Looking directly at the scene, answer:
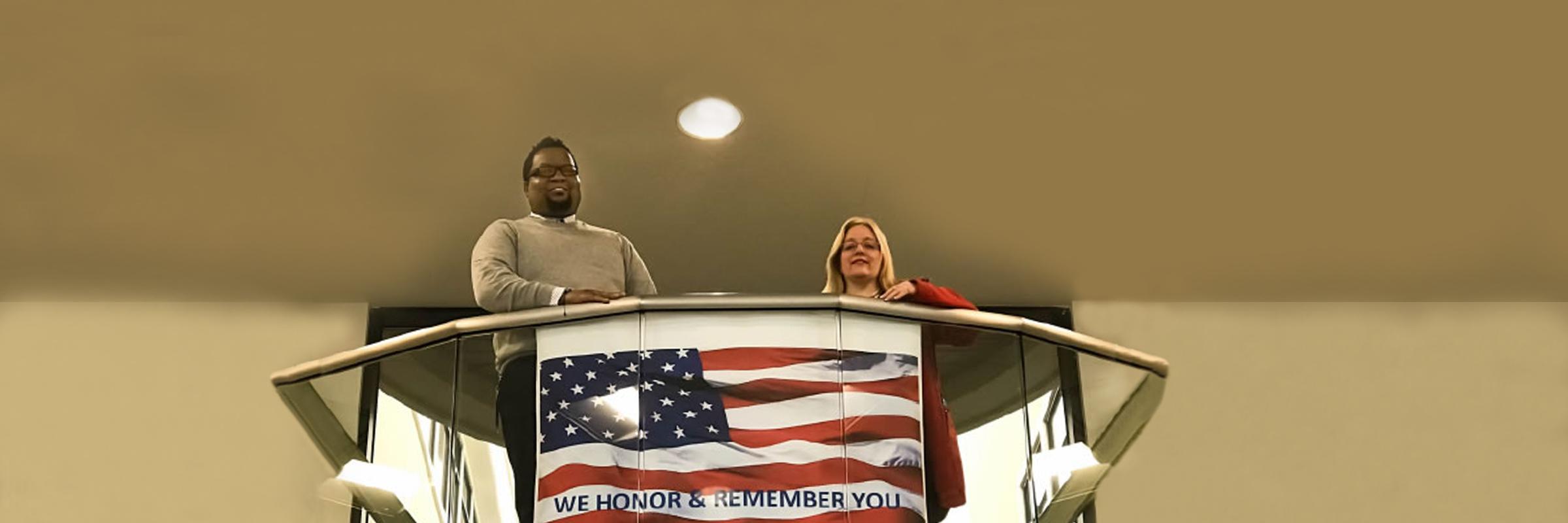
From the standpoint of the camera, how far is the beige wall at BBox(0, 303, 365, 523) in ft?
26.1

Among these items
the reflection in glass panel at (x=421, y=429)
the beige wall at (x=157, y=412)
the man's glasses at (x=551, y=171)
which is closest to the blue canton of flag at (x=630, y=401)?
the reflection in glass panel at (x=421, y=429)

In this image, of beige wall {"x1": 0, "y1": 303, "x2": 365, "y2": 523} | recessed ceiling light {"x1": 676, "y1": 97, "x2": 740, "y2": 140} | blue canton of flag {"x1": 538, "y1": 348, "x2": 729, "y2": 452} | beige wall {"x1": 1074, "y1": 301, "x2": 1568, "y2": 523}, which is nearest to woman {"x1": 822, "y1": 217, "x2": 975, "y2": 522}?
blue canton of flag {"x1": 538, "y1": 348, "x2": 729, "y2": 452}

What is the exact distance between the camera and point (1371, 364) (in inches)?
336

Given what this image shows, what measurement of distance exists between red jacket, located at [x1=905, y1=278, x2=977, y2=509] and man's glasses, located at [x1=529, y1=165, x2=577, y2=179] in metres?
1.31

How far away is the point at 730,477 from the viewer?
4898 millimetres

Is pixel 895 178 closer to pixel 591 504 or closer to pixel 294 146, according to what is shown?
pixel 294 146

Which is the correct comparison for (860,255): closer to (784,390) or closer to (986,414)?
(986,414)

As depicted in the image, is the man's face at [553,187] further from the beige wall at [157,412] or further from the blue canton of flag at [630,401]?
the beige wall at [157,412]

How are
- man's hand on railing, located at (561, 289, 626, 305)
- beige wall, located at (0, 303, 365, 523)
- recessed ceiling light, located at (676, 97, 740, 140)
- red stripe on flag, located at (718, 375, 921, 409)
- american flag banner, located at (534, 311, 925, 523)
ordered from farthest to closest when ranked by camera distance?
beige wall, located at (0, 303, 365, 523) < recessed ceiling light, located at (676, 97, 740, 140) < man's hand on railing, located at (561, 289, 626, 305) < red stripe on flag, located at (718, 375, 921, 409) < american flag banner, located at (534, 311, 925, 523)

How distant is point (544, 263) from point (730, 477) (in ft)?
3.86

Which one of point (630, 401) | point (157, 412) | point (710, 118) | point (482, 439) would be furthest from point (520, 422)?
point (157, 412)

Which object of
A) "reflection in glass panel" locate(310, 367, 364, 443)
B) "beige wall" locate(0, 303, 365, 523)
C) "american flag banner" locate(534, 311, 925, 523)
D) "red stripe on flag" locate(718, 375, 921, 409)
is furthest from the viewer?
"beige wall" locate(0, 303, 365, 523)

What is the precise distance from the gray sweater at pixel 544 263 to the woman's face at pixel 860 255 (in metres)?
0.63

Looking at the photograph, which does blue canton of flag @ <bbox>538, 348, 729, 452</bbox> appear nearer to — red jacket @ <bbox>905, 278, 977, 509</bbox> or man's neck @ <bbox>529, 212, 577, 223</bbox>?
red jacket @ <bbox>905, 278, 977, 509</bbox>
